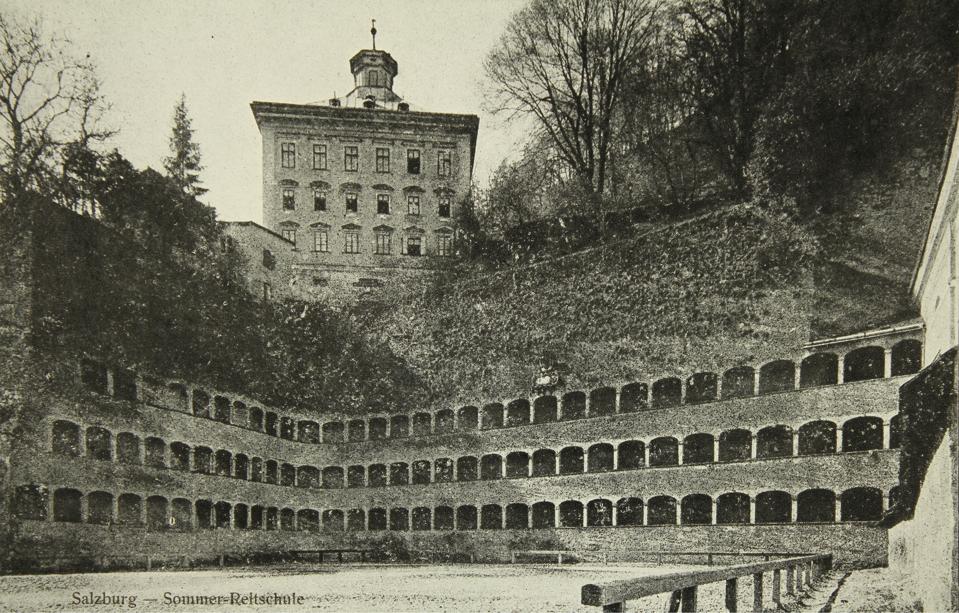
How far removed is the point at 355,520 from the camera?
26938mm

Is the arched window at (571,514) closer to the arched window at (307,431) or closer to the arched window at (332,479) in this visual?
the arched window at (332,479)

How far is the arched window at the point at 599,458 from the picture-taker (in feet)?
73.8

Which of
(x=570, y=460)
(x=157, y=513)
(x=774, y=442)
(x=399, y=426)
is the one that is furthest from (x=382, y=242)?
(x=774, y=442)

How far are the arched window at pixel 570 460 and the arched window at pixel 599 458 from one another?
1.29ft

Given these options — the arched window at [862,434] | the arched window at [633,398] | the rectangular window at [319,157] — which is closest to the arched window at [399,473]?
the arched window at [633,398]

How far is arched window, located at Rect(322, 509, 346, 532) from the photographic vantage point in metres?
26.9

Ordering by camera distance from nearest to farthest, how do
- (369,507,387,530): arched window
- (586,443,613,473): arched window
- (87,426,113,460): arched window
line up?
(87,426,113,460): arched window → (586,443,613,473): arched window → (369,507,387,530): arched window

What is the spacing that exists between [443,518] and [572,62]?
1514 centimetres

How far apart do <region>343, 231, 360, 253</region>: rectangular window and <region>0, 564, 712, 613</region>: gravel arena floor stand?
49.4 ft

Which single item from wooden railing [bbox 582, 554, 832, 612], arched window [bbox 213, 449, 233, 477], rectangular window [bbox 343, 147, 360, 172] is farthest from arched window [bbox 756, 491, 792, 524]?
rectangular window [bbox 343, 147, 360, 172]

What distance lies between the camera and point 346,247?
108ft

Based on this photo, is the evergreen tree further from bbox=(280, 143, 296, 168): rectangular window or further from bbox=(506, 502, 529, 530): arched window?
bbox=(506, 502, 529, 530): arched window

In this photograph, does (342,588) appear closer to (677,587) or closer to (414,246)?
(677,587)

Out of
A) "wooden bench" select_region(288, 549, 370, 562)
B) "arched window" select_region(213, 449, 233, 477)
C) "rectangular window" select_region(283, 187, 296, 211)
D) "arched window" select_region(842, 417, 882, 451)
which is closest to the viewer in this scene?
"arched window" select_region(842, 417, 882, 451)
